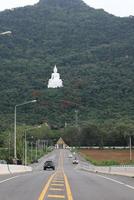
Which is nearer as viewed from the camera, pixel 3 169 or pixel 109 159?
pixel 3 169

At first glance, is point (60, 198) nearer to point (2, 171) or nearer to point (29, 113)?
point (2, 171)

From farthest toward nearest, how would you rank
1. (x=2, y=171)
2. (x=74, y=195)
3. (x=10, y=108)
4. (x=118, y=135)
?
1. (x=118, y=135)
2. (x=10, y=108)
3. (x=2, y=171)
4. (x=74, y=195)

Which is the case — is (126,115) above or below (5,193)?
above

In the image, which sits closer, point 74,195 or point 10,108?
point 74,195

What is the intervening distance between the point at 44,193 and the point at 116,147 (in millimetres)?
177718

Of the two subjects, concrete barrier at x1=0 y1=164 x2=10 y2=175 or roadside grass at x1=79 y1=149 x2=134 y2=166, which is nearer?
concrete barrier at x1=0 y1=164 x2=10 y2=175

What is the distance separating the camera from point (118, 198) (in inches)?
769

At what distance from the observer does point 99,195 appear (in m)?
20.5

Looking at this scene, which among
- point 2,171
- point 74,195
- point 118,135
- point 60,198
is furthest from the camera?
point 118,135

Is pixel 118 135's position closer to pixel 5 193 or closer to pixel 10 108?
pixel 10 108

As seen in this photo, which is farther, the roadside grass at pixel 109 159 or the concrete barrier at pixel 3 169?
the roadside grass at pixel 109 159

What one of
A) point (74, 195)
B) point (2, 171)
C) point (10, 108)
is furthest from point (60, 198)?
point (10, 108)

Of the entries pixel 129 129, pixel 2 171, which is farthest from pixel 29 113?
pixel 2 171

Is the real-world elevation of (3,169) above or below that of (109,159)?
below
